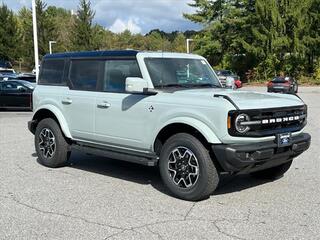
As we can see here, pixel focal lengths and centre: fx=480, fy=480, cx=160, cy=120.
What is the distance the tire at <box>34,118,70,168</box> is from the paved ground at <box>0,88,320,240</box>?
18cm

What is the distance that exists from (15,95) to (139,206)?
1517 centimetres

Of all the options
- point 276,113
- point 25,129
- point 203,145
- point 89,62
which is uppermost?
point 89,62

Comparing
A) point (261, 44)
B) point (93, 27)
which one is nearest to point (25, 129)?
point (261, 44)

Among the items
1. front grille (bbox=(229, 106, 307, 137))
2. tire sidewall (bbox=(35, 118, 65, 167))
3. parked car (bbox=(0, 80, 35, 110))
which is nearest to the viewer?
front grille (bbox=(229, 106, 307, 137))

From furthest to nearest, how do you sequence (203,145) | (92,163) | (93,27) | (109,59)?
1. (93,27)
2. (92,163)
3. (109,59)
4. (203,145)

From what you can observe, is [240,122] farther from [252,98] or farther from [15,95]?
[15,95]

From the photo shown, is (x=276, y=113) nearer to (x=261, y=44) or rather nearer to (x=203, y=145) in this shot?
(x=203, y=145)

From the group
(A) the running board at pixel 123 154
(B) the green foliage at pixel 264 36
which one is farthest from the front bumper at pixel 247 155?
(B) the green foliage at pixel 264 36

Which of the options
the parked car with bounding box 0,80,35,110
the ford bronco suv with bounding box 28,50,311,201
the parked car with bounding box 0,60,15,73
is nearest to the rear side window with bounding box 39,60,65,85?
the ford bronco suv with bounding box 28,50,311,201

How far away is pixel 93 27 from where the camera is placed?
61.9 meters

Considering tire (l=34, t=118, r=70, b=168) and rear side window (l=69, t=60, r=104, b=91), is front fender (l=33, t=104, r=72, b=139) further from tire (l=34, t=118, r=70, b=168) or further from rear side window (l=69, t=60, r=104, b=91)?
rear side window (l=69, t=60, r=104, b=91)

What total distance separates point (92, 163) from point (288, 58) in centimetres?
4235

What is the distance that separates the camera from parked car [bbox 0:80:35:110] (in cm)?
1962

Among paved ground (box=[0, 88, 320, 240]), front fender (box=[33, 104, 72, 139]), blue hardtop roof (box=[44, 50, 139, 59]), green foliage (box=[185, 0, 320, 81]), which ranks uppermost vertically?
green foliage (box=[185, 0, 320, 81])
